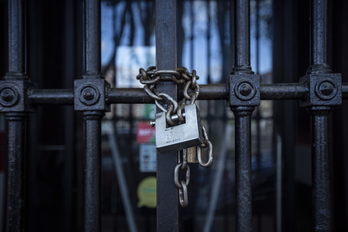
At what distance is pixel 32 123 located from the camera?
2275mm

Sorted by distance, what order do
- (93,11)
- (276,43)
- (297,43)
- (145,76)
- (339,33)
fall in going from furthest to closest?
(276,43)
(297,43)
(339,33)
(93,11)
(145,76)

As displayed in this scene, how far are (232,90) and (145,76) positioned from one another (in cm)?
27

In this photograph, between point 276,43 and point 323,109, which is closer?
point 323,109

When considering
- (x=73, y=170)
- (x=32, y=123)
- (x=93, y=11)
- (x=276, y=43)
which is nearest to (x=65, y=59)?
(x=32, y=123)

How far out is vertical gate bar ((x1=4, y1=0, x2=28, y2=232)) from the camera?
1.07 metres

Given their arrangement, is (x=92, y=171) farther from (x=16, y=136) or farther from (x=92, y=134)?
(x=16, y=136)

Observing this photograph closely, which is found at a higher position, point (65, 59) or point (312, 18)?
point (65, 59)

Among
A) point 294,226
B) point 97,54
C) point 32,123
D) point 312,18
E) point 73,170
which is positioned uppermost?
point 312,18

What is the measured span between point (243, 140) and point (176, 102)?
260 millimetres

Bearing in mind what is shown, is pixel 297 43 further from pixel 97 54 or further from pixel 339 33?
pixel 97 54

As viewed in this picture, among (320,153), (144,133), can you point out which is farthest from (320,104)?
(144,133)

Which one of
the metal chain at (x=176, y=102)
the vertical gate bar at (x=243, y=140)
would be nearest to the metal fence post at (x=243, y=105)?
the vertical gate bar at (x=243, y=140)

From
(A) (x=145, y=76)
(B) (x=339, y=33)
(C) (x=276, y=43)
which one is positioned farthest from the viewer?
(C) (x=276, y=43)

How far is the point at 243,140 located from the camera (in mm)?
1028
